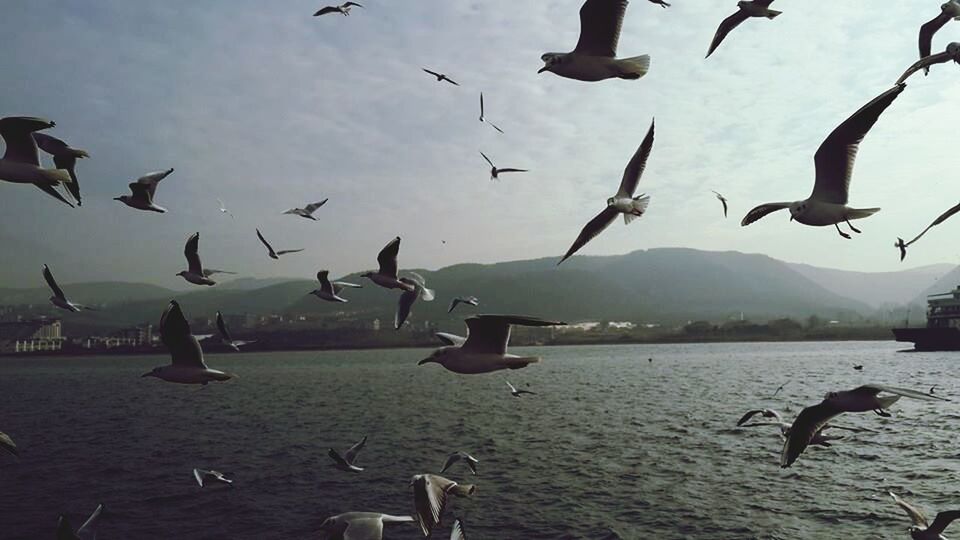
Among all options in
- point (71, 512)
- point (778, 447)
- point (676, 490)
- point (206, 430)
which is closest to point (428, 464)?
point (676, 490)

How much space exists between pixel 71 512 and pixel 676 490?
20519 mm

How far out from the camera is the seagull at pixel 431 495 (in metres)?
8.19

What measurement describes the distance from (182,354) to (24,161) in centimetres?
375

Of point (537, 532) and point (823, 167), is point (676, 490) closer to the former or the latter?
point (537, 532)

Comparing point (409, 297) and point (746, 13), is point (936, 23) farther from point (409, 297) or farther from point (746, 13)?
point (409, 297)

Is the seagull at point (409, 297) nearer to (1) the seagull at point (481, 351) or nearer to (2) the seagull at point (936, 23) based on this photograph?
(1) the seagull at point (481, 351)

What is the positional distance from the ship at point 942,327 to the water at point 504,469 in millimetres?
55435

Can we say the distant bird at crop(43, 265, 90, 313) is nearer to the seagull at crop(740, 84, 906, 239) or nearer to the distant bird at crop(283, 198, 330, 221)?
the distant bird at crop(283, 198, 330, 221)

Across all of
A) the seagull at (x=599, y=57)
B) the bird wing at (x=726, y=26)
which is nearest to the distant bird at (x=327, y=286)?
the seagull at (x=599, y=57)

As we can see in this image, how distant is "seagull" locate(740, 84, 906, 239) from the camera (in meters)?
8.02

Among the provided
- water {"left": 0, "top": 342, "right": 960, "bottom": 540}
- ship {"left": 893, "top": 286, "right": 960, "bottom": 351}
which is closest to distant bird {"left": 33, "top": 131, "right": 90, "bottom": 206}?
water {"left": 0, "top": 342, "right": 960, "bottom": 540}

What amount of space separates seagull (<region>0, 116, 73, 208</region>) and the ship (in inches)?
4603

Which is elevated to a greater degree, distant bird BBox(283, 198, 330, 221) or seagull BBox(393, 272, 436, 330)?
distant bird BBox(283, 198, 330, 221)

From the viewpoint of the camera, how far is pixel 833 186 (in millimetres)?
8312
